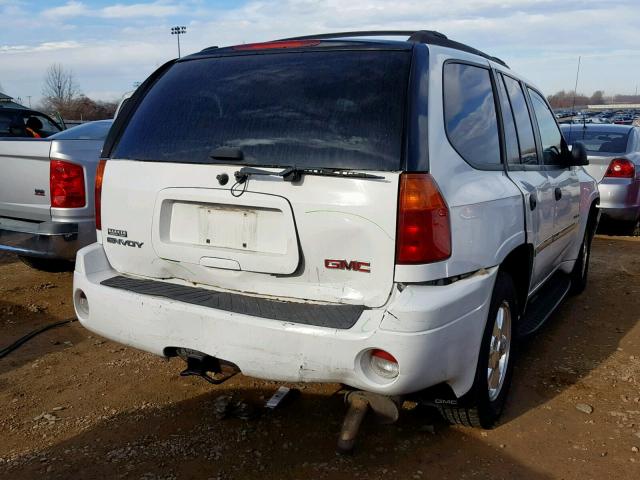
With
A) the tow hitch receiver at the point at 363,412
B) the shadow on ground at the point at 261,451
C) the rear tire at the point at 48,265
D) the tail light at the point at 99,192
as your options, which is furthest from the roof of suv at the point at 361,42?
the rear tire at the point at 48,265

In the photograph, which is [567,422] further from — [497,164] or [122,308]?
[122,308]

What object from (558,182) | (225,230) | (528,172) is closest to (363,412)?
(225,230)

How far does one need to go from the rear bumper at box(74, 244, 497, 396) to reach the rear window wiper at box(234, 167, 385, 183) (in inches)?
19.3

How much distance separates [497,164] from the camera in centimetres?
315

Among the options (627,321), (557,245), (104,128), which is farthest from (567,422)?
(104,128)

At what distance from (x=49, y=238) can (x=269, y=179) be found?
287 cm

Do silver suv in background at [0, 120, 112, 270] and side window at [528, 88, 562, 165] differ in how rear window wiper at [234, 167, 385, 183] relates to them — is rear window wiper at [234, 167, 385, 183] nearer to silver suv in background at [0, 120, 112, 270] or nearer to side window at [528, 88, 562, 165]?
side window at [528, 88, 562, 165]

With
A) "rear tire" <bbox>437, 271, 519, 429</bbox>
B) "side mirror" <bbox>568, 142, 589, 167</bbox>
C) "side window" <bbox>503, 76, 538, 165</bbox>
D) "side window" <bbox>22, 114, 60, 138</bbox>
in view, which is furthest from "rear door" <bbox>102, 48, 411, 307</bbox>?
"side window" <bbox>22, 114, 60, 138</bbox>

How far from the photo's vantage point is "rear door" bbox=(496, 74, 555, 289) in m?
3.39

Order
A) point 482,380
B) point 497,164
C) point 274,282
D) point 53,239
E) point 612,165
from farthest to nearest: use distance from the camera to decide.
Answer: point 612,165, point 53,239, point 497,164, point 482,380, point 274,282

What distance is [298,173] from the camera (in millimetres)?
2520

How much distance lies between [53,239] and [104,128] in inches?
71.8

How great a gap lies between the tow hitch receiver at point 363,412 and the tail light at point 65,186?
10.2 ft

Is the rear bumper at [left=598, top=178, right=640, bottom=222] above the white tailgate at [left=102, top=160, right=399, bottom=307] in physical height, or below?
below
